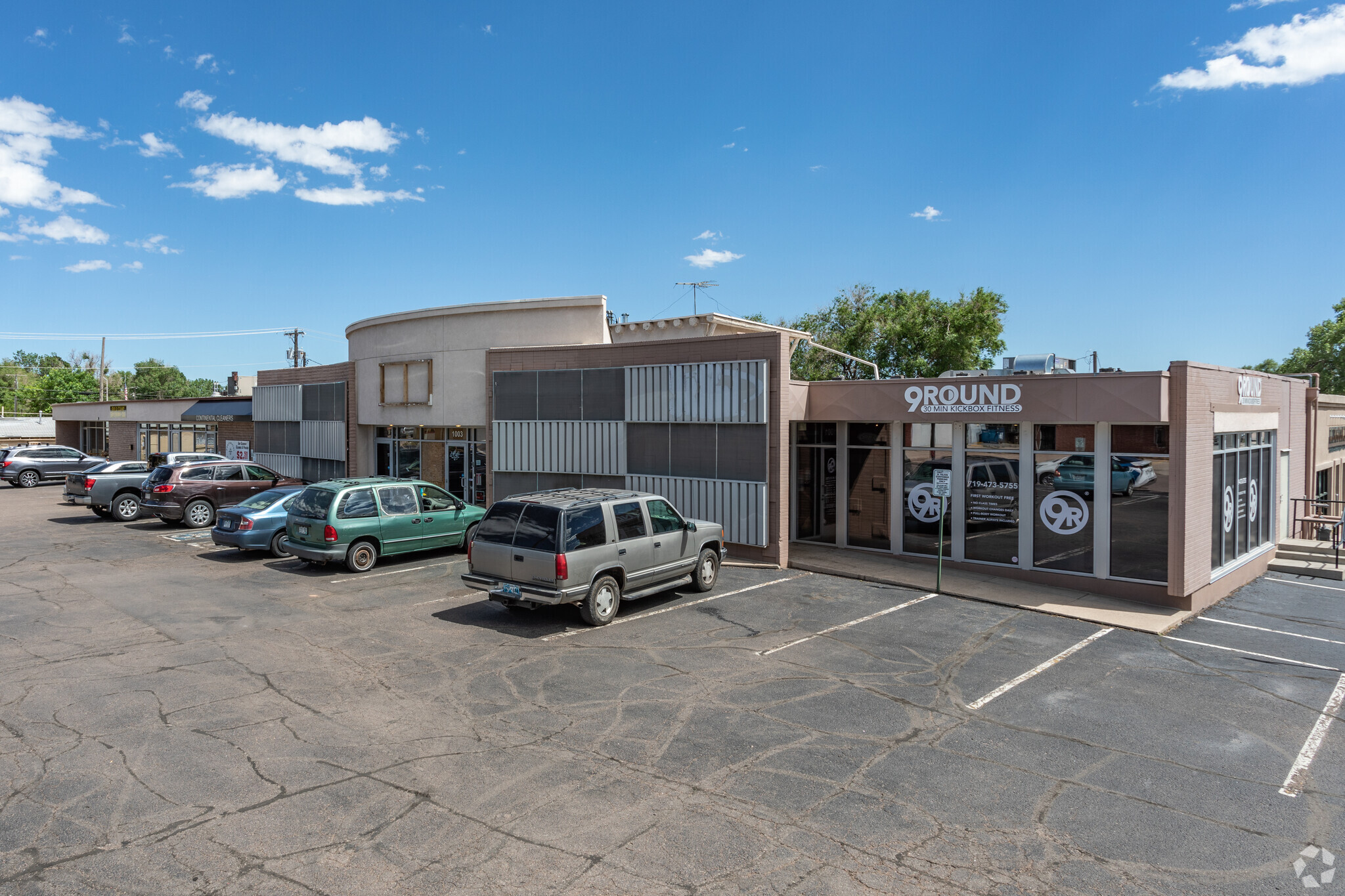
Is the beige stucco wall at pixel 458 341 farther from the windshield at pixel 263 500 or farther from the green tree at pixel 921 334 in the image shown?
the green tree at pixel 921 334

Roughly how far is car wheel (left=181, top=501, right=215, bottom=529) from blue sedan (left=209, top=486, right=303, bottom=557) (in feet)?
17.5

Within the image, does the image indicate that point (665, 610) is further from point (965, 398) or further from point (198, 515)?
point (198, 515)

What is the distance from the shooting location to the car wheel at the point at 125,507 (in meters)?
22.5

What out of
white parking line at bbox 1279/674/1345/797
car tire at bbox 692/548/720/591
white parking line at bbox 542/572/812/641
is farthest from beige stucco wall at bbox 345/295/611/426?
white parking line at bbox 1279/674/1345/797

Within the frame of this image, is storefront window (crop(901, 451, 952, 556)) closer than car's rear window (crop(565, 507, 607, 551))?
No

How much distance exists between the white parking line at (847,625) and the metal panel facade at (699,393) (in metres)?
4.69

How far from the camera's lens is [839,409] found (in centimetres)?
1678

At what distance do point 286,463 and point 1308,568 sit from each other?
29.6 metres

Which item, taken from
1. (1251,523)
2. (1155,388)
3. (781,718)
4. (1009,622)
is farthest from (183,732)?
(1251,523)

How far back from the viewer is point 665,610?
488 inches

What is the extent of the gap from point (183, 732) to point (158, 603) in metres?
6.24

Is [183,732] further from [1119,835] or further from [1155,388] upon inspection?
[1155,388]

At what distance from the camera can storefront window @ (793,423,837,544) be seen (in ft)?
59.5

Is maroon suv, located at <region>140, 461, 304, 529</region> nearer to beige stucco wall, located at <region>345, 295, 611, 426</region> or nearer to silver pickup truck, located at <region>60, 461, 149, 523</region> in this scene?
silver pickup truck, located at <region>60, 461, 149, 523</region>
